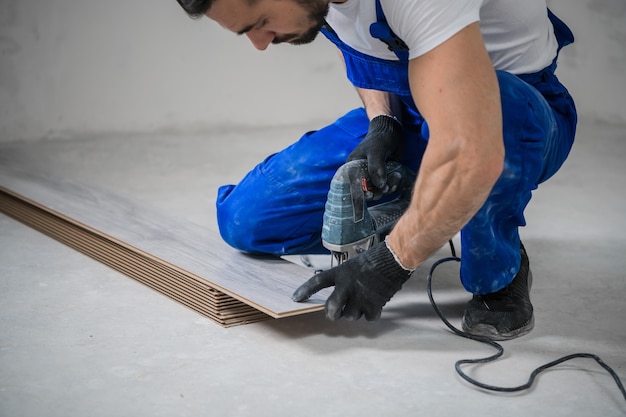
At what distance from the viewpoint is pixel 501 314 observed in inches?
92.5

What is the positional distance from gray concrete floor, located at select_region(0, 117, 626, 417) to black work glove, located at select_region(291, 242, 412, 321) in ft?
→ 0.41

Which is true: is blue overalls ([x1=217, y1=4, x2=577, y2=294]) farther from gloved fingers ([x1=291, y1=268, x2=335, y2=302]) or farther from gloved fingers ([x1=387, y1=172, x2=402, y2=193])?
gloved fingers ([x1=291, y1=268, x2=335, y2=302])

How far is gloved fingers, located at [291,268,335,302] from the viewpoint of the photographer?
7.35ft

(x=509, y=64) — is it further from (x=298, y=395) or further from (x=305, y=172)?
(x=298, y=395)

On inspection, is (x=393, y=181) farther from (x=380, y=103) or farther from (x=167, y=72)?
(x=167, y=72)

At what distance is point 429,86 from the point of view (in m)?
1.88

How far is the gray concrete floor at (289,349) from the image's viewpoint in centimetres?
194

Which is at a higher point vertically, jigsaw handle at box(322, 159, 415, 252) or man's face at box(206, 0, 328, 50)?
man's face at box(206, 0, 328, 50)

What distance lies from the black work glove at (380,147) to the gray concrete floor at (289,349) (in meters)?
0.40

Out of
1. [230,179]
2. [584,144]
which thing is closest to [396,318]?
[230,179]

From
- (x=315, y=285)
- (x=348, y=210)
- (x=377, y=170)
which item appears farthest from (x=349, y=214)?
(x=315, y=285)

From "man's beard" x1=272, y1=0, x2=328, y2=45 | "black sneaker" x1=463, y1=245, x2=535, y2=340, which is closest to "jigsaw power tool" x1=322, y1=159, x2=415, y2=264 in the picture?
"black sneaker" x1=463, y1=245, x2=535, y2=340

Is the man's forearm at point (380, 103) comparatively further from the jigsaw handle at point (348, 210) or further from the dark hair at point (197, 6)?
the dark hair at point (197, 6)

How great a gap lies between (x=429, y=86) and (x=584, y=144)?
3.42 meters
